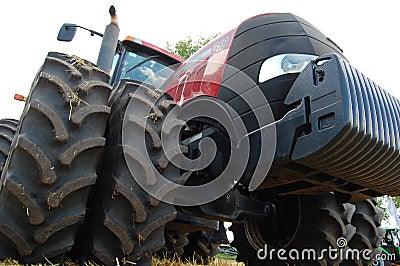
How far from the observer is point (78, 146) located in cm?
210

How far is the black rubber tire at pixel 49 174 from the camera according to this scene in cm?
201

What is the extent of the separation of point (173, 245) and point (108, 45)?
89.2 inches

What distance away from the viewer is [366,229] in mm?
3285

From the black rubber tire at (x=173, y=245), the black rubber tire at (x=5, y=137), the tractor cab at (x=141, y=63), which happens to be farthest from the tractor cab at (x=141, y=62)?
the black rubber tire at (x=173, y=245)

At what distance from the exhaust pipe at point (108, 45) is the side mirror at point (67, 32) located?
34 cm

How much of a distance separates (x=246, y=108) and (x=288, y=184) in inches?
26.5

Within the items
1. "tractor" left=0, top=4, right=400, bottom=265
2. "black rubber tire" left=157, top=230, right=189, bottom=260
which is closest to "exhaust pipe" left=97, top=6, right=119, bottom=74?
"tractor" left=0, top=4, right=400, bottom=265

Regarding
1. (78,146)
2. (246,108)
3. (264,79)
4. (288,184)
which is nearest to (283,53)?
(264,79)

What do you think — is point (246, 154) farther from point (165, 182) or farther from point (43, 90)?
point (43, 90)

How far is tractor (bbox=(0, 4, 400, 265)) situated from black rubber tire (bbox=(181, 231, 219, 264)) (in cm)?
144

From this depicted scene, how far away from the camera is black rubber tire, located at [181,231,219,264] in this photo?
15.0ft

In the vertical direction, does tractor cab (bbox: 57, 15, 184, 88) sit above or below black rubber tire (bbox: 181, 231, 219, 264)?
above

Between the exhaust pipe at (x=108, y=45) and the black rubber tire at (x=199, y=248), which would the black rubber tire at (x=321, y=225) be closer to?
the black rubber tire at (x=199, y=248)

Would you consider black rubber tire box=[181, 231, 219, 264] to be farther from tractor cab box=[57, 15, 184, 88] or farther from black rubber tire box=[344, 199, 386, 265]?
tractor cab box=[57, 15, 184, 88]
